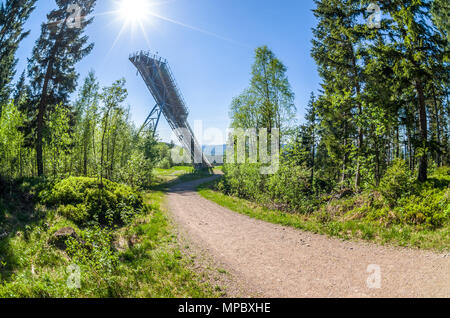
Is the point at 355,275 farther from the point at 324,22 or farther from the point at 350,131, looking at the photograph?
the point at 324,22

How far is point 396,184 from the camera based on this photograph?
8359 millimetres

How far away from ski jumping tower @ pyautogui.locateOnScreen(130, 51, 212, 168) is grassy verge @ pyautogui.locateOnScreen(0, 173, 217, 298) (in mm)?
19695

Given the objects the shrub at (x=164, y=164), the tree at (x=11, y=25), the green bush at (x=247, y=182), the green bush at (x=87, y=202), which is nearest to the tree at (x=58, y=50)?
the tree at (x=11, y=25)

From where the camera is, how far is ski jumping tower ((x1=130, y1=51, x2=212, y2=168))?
23078 millimetres

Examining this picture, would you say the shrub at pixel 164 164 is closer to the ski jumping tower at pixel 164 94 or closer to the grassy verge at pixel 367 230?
the ski jumping tower at pixel 164 94

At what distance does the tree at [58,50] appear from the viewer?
46.4 ft

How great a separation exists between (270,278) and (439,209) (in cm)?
649

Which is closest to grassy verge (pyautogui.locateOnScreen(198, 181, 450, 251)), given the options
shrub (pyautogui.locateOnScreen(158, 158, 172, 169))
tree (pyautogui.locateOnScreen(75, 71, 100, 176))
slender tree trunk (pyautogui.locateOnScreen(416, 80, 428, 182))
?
slender tree trunk (pyautogui.locateOnScreen(416, 80, 428, 182))

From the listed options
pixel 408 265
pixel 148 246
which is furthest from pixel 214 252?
pixel 408 265

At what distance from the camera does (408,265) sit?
190 inches

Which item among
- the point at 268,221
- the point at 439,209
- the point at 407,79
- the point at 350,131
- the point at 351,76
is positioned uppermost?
the point at 351,76

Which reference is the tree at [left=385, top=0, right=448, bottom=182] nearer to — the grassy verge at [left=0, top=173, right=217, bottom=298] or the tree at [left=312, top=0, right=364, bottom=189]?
the tree at [left=312, top=0, right=364, bottom=189]

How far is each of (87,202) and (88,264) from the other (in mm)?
4642
